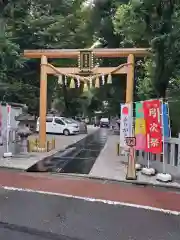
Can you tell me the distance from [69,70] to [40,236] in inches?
437

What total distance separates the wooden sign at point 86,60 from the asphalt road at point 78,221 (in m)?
8.78

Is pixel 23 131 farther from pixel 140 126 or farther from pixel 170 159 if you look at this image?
pixel 170 159

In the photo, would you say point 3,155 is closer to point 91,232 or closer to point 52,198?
point 52,198

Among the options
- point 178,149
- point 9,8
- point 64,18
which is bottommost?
point 178,149

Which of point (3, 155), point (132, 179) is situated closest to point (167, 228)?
point (132, 179)

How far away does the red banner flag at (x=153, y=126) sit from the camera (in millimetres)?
8938

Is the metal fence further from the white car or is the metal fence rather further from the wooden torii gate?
the white car

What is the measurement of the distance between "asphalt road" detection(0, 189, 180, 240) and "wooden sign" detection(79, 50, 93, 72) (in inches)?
346

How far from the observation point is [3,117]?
14500 mm

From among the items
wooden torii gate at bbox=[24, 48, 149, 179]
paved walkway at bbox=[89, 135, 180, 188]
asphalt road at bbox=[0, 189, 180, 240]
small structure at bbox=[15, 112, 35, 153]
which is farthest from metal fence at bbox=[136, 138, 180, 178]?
small structure at bbox=[15, 112, 35, 153]

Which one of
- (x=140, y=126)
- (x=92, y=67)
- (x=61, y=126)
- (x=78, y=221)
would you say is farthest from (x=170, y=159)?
(x=61, y=126)

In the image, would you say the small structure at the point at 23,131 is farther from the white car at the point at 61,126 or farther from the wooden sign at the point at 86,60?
the white car at the point at 61,126

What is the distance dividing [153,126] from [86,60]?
6.23m

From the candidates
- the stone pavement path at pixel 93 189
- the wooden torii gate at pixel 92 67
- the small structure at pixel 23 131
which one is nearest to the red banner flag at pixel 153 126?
the stone pavement path at pixel 93 189
